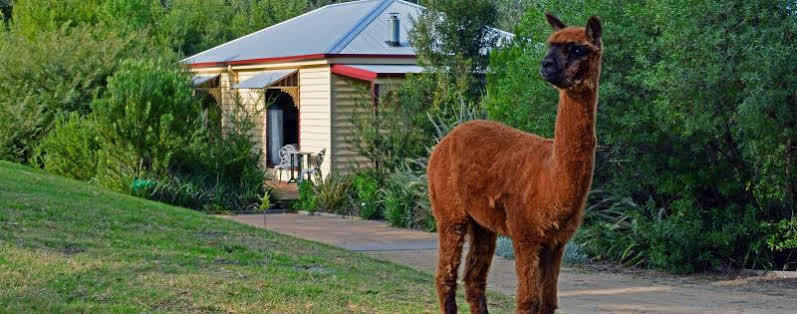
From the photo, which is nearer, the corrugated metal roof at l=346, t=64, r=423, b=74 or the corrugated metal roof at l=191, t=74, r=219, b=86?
the corrugated metal roof at l=346, t=64, r=423, b=74

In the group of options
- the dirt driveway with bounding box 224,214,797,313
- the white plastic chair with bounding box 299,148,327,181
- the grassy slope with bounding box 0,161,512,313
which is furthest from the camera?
the white plastic chair with bounding box 299,148,327,181

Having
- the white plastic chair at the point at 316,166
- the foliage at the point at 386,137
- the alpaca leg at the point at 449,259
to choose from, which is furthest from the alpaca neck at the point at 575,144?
the white plastic chair at the point at 316,166

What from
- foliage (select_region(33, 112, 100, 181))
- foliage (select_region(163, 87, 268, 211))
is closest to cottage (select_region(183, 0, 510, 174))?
foliage (select_region(163, 87, 268, 211))

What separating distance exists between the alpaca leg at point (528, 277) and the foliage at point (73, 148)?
1511cm

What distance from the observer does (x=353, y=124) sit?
2070 cm

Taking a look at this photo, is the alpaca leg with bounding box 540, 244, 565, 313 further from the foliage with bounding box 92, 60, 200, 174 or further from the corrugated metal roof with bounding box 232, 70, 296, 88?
the corrugated metal roof with bounding box 232, 70, 296, 88

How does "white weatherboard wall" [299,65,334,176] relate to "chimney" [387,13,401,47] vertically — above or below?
below

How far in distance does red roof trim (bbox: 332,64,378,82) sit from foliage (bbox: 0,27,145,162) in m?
5.37

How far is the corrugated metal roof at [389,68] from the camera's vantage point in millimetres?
20188

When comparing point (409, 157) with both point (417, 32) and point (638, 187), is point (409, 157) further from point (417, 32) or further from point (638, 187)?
point (638, 187)

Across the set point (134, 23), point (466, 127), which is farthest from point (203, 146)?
point (134, 23)

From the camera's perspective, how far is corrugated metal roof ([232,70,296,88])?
22.2 m

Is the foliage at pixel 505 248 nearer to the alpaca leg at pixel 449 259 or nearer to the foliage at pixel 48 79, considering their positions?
the alpaca leg at pixel 449 259

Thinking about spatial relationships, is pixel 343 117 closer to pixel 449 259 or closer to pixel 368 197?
pixel 368 197
